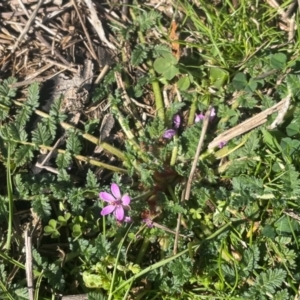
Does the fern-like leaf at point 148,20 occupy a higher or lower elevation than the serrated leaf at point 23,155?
higher

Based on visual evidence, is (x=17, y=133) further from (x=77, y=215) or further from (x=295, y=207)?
(x=295, y=207)

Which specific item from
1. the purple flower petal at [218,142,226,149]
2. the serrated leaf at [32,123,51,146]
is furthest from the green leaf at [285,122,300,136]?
the serrated leaf at [32,123,51,146]

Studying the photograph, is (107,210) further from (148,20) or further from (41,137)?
(148,20)

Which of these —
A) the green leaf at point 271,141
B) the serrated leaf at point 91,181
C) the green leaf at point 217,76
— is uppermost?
the green leaf at point 217,76

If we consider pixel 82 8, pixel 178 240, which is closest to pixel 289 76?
pixel 178 240

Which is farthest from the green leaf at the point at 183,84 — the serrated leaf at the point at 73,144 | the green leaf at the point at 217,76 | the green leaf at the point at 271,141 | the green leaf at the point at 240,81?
the serrated leaf at the point at 73,144

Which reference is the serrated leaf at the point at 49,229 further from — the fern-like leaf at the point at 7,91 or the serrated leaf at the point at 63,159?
the fern-like leaf at the point at 7,91

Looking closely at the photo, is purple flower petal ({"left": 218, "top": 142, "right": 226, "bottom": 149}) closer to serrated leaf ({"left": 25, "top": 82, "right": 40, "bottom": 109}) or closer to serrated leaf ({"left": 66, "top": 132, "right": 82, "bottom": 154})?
serrated leaf ({"left": 66, "top": 132, "right": 82, "bottom": 154})
